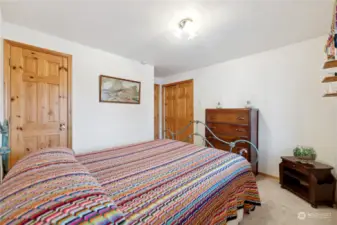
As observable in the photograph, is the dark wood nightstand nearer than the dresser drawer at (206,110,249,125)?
Yes

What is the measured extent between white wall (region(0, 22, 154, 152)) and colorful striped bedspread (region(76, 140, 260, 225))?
118 centimetres

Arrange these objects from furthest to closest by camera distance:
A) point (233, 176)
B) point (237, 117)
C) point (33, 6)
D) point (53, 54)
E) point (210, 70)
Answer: point (210, 70) < point (237, 117) < point (53, 54) < point (33, 6) < point (233, 176)

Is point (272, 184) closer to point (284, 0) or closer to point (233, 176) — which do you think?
point (233, 176)

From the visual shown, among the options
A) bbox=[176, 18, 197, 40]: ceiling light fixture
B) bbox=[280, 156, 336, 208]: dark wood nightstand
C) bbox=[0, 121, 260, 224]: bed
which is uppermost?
bbox=[176, 18, 197, 40]: ceiling light fixture

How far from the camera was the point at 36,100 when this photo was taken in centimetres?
224

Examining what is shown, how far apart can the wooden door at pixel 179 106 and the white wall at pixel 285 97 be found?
1.03m

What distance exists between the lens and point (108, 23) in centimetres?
200

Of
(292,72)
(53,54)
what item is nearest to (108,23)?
(53,54)

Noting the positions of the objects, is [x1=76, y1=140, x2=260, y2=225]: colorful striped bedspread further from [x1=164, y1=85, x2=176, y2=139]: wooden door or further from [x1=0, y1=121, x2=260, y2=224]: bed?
[x1=164, y1=85, x2=176, y2=139]: wooden door

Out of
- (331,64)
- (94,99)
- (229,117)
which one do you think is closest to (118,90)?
(94,99)

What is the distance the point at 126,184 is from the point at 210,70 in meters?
3.47

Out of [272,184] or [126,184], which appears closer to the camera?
[126,184]

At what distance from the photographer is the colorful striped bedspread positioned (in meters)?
0.82

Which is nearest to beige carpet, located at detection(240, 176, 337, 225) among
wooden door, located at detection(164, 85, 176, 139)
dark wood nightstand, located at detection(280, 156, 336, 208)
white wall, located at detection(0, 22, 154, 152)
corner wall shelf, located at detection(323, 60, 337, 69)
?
dark wood nightstand, located at detection(280, 156, 336, 208)
